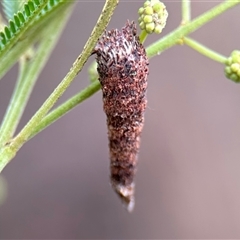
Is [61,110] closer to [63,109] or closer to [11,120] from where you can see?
[63,109]

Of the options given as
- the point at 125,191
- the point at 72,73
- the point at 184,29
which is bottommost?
the point at 125,191

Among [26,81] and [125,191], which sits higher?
[26,81]

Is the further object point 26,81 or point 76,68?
point 26,81

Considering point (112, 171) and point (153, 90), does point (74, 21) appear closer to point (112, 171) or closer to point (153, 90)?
point (153, 90)

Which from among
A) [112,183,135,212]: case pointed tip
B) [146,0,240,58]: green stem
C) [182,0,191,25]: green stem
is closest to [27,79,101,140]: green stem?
[146,0,240,58]: green stem

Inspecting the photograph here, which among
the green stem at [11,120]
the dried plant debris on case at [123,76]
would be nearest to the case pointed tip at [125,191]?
the dried plant debris on case at [123,76]

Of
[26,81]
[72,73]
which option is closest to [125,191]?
[26,81]

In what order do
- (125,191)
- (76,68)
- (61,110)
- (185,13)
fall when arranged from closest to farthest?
(76,68) < (61,110) < (185,13) < (125,191)
